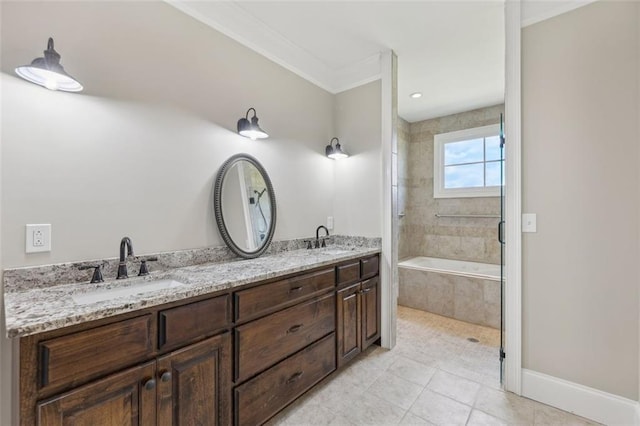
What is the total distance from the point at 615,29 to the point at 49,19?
3.03 m

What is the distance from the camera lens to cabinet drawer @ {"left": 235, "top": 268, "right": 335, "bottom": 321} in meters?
1.42

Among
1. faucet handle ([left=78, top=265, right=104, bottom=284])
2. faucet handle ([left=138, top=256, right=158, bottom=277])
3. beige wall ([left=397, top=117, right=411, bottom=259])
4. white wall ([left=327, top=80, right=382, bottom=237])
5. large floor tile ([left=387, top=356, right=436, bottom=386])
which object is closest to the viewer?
faucet handle ([left=78, top=265, right=104, bottom=284])

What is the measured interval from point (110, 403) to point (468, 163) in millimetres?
4408

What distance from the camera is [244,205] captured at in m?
2.09

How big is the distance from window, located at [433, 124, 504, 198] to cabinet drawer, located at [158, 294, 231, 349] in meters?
3.73

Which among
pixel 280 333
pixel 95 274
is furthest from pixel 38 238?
pixel 280 333

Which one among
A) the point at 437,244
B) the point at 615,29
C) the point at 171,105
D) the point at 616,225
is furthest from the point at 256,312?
the point at 437,244

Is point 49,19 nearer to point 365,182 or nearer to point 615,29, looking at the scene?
point 365,182

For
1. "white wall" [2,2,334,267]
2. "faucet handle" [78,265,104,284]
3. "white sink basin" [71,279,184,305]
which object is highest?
"white wall" [2,2,334,267]

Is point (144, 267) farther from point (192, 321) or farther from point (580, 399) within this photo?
point (580, 399)

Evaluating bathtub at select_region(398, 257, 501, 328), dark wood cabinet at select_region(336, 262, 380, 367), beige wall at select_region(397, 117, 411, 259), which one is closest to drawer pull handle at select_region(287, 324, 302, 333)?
dark wood cabinet at select_region(336, 262, 380, 367)

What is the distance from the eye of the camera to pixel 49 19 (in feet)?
4.28

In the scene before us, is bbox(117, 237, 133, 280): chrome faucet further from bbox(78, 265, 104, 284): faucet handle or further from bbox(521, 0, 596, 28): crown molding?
bbox(521, 0, 596, 28): crown molding

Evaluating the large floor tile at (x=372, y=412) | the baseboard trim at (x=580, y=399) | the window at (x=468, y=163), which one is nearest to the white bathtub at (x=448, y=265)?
the window at (x=468, y=163)
